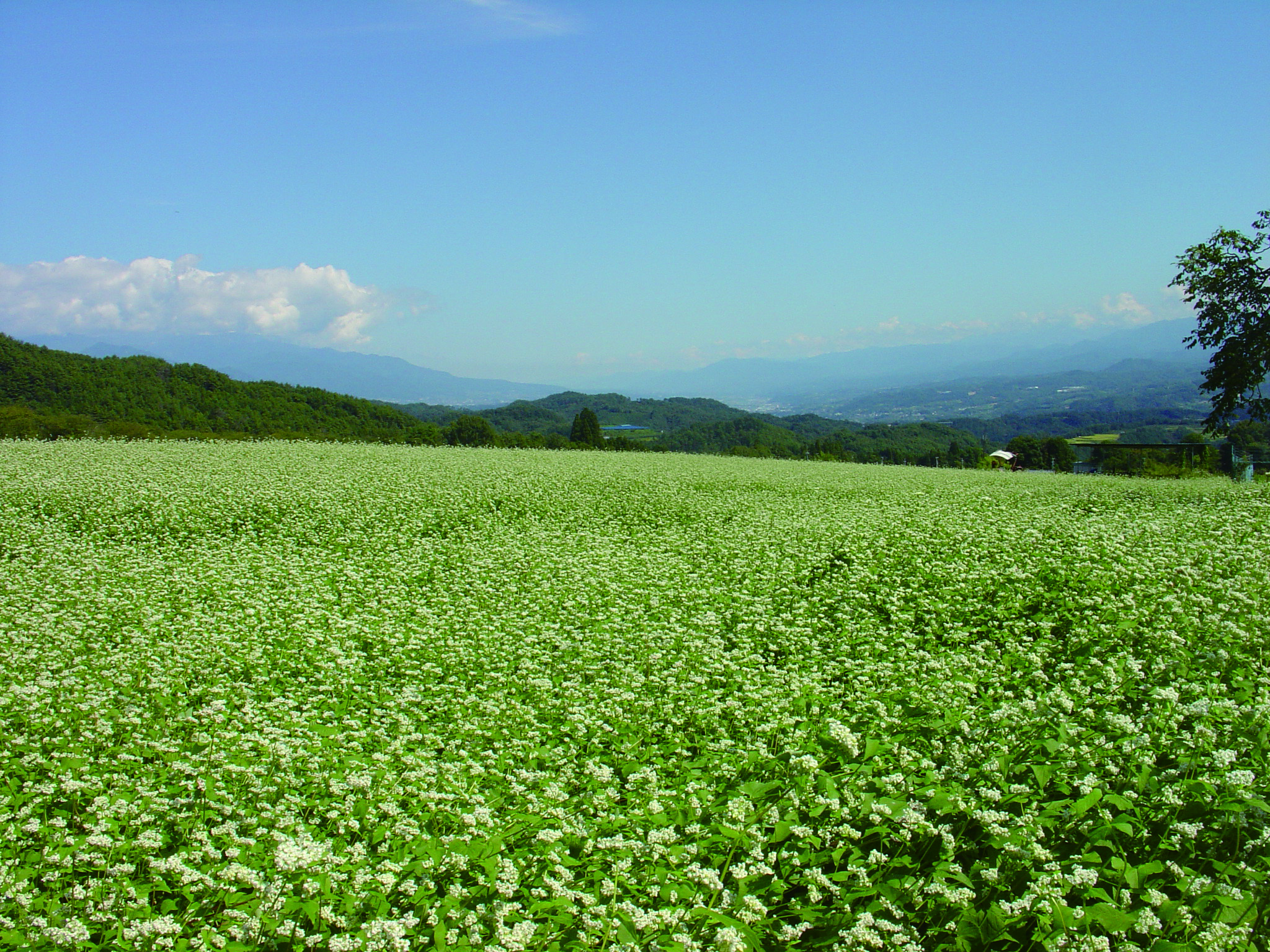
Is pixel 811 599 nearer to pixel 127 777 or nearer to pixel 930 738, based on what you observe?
pixel 930 738

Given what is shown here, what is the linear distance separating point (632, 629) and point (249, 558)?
7.59m

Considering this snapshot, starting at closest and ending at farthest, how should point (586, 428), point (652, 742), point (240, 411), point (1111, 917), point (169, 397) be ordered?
point (1111, 917) < point (652, 742) < point (240, 411) < point (169, 397) < point (586, 428)

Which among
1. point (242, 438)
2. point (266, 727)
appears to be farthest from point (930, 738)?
point (242, 438)

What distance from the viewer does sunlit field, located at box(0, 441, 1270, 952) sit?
11.7 feet

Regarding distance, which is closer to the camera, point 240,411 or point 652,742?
point 652,742

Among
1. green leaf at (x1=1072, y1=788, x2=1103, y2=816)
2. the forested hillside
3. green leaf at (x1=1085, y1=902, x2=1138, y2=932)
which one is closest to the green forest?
the forested hillside

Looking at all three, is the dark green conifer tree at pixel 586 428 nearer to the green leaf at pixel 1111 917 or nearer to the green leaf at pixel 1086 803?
the green leaf at pixel 1086 803

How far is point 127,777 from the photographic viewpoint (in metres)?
5.16

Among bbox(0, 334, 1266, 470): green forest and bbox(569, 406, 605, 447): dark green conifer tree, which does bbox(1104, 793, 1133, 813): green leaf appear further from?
bbox(569, 406, 605, 447): dark green conifer tree

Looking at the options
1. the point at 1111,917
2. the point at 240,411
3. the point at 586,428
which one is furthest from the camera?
the point at 586,428

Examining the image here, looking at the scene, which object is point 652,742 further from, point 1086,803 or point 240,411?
point 240,411

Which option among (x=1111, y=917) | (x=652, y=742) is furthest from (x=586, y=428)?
(x=1111, y=917)

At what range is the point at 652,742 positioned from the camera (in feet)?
19.2

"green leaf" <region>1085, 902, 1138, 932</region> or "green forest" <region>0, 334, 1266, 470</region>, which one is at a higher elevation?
"green forest" <region>0, 334, 1266, 470</region>
